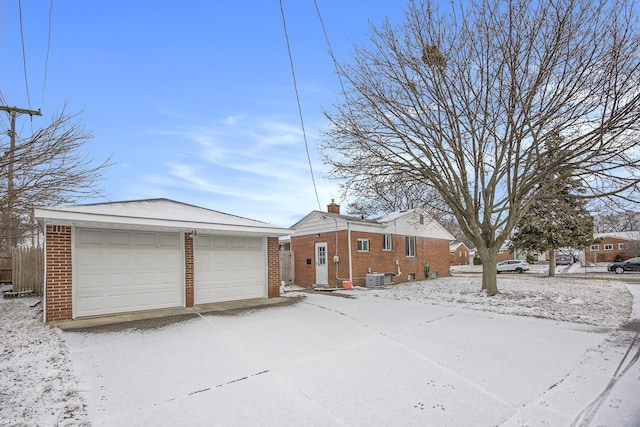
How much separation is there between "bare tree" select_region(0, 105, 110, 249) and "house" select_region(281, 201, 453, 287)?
10.3 metres

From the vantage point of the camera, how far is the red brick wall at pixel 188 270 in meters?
9.91

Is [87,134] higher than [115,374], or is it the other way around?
[87,134]

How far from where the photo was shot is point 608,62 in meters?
9.15

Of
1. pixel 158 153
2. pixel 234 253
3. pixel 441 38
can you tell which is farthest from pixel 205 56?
pixel 441 38

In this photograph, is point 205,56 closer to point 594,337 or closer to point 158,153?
point 158,153

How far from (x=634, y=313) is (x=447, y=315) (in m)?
5.66

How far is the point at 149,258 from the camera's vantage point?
9.40 meters

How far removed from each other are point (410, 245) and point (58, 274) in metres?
17.2

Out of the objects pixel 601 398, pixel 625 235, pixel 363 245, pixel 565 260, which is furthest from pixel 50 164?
pixel 625 235

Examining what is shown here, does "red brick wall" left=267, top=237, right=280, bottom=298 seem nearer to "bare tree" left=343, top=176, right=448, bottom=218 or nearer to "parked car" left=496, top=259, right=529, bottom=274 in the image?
"bare tree" left=343, top=176, right=448, bottom=218

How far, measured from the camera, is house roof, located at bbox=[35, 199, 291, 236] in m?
7.93

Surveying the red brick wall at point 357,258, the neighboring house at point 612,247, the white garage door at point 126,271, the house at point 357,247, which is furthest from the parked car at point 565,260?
the white garage door at point 126,271

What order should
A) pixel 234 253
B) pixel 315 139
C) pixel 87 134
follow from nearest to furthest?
pixel 87 134
pixel 234 253
pixel 315 139

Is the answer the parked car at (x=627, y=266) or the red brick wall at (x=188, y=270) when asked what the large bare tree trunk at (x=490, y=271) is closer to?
the red brick wall at (x=188, y=270)
